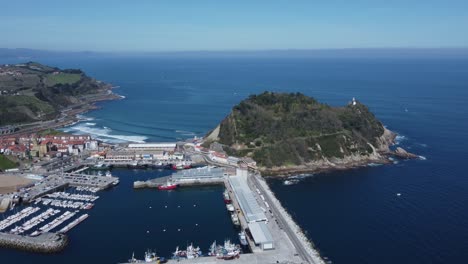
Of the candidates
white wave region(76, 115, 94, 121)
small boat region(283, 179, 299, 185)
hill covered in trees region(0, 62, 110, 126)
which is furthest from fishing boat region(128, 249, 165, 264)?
white wave region(76, 115, 94, 121)

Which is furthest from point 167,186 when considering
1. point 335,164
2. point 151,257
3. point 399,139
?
point 399,139

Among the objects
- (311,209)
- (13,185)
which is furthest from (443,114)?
(13,185)

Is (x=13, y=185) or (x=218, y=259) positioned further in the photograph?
(x=13, y=185)

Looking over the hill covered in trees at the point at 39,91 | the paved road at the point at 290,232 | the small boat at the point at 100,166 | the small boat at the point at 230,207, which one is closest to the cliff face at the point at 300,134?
the paved road at the point at 290,232

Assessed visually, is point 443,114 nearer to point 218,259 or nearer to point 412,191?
point 412,191

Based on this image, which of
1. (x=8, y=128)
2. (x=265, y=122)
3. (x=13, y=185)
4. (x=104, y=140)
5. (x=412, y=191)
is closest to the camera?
(x=412, y=191)

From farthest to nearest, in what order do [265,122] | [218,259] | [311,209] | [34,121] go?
1. [34,121]
2. [265,122]
3. [311,209]
4. [218,259]

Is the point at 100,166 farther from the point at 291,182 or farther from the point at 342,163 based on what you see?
the point at 342,163

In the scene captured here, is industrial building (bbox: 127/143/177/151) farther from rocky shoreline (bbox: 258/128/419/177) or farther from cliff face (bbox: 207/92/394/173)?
rocky shoreline (bbox: 258/128/419/177)
